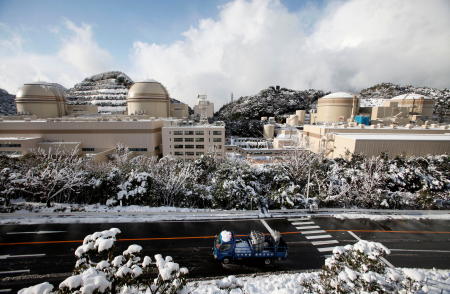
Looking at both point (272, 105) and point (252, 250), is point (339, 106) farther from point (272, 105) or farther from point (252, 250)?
point (272, 105)

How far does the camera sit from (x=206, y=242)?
1163 centimetres

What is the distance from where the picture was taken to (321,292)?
6.14m

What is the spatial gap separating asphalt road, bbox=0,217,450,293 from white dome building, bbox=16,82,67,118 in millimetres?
45768

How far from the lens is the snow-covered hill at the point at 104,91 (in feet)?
280

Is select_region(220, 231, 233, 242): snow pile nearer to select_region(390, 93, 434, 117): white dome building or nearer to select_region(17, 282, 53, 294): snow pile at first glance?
select_region(17, 282, 53, 294): snow pile

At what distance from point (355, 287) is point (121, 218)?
13665 millimetres

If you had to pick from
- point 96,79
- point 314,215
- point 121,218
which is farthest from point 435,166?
point 96,79

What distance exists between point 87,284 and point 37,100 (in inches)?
2307

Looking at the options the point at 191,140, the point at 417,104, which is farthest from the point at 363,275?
the point at 417,104

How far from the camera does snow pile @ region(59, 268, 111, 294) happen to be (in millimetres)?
3623

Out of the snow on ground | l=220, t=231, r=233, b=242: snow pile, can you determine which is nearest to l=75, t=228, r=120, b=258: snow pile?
the snow on ground

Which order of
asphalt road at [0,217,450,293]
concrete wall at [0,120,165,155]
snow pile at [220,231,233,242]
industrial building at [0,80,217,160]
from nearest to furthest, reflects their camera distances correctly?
asphalt road at [0,217,450,293]
snow pile at [220,231,233,242]
industrial building at [0,80,217,160]
concrete wall at [0,120,165,155]

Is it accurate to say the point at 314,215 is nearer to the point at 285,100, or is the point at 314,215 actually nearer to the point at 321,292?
the point at 321,292

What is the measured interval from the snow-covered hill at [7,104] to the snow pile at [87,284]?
112849 millimetres
